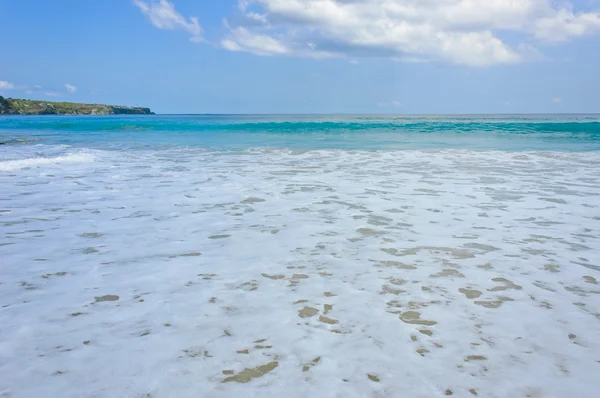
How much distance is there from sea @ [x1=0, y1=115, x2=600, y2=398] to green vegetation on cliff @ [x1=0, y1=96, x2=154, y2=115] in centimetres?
13597

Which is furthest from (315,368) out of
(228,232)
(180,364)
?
(228,232)

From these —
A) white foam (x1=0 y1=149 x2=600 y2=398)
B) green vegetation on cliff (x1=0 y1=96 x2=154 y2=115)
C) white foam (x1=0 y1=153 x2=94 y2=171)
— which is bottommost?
white foam (x1=0 y1=149 x2=600 y2=398)

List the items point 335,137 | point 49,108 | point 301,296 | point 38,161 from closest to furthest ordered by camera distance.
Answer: point 301,296 → point 38,161 → point 335,137 → point 49,108

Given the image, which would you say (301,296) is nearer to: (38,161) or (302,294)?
(302,294)

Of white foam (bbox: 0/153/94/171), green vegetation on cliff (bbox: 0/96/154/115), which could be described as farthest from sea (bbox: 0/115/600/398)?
green vegetation on cliff (bbox: 0/96/154/115)

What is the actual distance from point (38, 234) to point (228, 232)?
274 centimetres

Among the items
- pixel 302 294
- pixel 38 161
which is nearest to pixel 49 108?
pixel 38 161

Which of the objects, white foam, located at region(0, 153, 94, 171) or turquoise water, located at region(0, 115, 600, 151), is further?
turquoise water, located at region(0, 115, 600, 151)

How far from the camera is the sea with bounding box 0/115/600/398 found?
9.80 feet

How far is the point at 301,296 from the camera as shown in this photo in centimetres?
425

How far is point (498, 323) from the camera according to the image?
3.70m

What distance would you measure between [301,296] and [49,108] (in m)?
160

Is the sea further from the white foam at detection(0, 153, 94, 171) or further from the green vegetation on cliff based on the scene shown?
the green vegetation on cliff

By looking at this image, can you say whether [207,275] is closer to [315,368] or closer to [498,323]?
[315,368]
